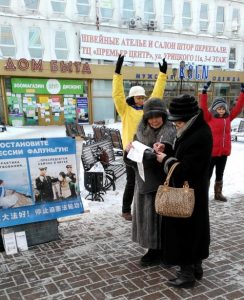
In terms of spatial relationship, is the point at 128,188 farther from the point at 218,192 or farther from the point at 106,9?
the point at 106,9

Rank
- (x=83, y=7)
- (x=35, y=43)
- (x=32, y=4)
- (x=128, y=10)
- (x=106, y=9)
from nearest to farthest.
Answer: (x=32, y=4)
(x=35, y=43)
(x=83, y=7)
(x=106, y=9)
(x=128, y=10)

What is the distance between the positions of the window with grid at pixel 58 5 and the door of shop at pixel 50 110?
17.7 ft

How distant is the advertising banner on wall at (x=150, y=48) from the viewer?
21156mm

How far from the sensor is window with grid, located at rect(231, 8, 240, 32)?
85.1 ft

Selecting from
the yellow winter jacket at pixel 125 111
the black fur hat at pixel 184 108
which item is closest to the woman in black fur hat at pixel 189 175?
the black fur hat at pixel 184 108

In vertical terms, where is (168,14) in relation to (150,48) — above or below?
above

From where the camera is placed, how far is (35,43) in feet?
66.6

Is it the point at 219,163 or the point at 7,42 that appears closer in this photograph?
the point at 219,163

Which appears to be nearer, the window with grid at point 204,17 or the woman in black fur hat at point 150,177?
the woman in black fur hat at point 150,177

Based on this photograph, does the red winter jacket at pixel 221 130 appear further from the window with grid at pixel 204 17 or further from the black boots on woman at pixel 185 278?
the window with grid at pixel 204 17

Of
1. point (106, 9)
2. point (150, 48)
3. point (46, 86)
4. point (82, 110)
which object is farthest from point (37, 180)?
point (150, 48)

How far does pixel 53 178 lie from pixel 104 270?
132 centimetres

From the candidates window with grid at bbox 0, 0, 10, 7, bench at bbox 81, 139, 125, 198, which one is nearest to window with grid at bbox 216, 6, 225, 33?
window with grid at bbox 0, 0, 10, 7

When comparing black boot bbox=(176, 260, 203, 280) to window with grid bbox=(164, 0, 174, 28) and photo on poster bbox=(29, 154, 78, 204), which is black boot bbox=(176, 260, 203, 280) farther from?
window with grid bbox=(164, 0, 174, 28)
